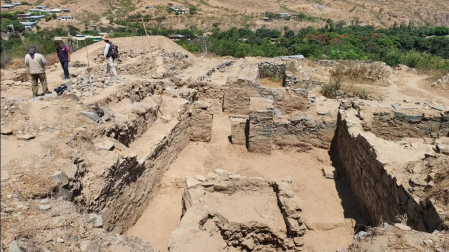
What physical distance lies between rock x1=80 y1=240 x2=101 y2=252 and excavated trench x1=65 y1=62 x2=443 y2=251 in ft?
3.51

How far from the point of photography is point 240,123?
28.7 ft

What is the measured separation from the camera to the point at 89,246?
3359 millimetres

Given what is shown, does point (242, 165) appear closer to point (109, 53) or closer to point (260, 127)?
point (260, 127)

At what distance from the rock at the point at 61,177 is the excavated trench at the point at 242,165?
17 centimetres

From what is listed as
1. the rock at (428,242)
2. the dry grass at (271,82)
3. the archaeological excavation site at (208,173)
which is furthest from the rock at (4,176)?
the dry grass at (271,82)

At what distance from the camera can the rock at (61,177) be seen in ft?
13.7

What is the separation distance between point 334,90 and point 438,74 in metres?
7.63

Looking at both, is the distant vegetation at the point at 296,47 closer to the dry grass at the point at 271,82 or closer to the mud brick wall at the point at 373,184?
the dry grass at the point at 271,82

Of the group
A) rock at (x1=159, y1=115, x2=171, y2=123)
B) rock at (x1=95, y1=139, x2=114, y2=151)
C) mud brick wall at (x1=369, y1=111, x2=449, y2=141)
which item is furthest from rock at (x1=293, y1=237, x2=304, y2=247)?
rock at (x1=159, y1=115, x2=171, y2=123)

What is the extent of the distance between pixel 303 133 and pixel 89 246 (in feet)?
21.5

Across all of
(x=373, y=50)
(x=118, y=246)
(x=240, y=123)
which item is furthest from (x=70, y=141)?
(x=373, y=50)

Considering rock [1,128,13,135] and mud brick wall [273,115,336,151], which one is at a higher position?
rock [1,128,13,135]

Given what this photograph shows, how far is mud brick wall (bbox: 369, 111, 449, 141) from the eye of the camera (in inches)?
300

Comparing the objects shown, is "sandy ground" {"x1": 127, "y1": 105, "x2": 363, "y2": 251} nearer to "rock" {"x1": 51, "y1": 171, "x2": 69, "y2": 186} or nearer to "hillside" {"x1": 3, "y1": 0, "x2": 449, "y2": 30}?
"rock" {"x1": 51, "y1": 171, "x2": 69, "y2": 186}
